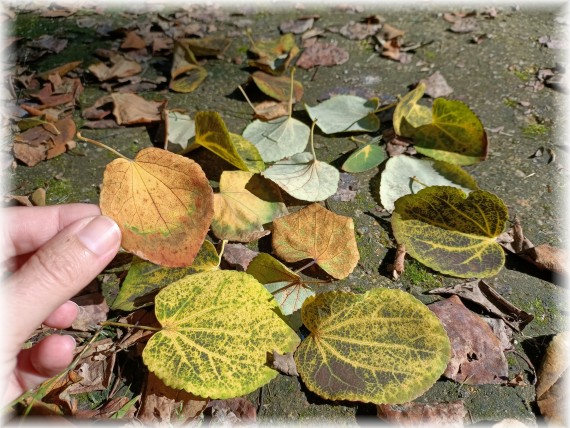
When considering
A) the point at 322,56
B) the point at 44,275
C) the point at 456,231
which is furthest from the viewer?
the point at 322,56

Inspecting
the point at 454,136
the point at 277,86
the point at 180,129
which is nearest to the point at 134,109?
the point at 180,129

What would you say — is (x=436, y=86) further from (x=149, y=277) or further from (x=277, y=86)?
(x=149, y=277)

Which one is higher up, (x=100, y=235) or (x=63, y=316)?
(x=100, y=235)

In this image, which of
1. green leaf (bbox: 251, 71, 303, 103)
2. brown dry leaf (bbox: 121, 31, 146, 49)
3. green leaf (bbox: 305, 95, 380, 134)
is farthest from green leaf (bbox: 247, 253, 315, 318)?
brown dry leaf (bbox: 121, 31, 146, 49)

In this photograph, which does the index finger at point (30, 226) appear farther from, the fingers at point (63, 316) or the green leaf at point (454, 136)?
the green leaf at point (454, 136)

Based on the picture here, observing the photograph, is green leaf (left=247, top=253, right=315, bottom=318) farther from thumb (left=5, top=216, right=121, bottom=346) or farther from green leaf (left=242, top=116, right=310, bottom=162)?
green leaf (left=242, top=116, right=310, bottom=162)
